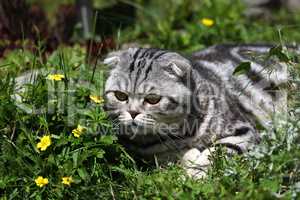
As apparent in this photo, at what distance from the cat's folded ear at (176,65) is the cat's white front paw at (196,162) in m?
0.48

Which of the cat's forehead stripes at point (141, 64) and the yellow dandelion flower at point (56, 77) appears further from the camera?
the yellow dandelion flower at point (56, 77)

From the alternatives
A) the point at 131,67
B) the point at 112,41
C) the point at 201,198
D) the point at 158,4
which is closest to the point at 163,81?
the point at 131,67

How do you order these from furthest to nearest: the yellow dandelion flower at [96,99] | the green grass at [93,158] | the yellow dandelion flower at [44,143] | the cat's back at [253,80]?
the cat's back at [253,80] < the yellow dandelion flower at [96,99] < the yellow dandelion flower at [44,143] < the green grass at [93,158]

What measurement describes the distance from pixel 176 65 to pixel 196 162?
591 mm

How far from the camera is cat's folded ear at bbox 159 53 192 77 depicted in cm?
338

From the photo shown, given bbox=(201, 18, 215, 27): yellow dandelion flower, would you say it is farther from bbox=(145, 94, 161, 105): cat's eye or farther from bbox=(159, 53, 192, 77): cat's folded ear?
bbox=(145, 94, 161, 105): cat's eye

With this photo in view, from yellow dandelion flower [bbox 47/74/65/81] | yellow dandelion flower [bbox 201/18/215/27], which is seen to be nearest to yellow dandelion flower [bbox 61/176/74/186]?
yellow dandelion flower [bbox 47/74/65/81]

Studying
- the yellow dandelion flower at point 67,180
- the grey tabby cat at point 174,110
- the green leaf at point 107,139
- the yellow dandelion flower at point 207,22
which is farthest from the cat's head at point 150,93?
the yellow dandelion flower at point 207,22

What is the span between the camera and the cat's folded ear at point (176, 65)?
11.1ft

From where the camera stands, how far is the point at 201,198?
2904mm

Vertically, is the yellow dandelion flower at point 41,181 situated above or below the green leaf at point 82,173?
below

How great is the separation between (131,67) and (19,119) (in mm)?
733

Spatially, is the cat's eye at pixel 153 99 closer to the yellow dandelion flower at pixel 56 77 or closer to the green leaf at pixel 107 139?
the green leaf at pixel 107 139

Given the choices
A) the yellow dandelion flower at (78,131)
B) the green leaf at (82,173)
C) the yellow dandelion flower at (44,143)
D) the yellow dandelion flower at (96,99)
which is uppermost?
the yellow dandelion flower at (96,99)
